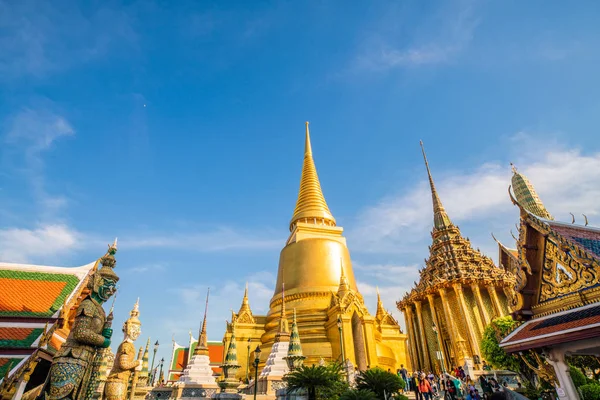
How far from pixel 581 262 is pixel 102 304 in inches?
324

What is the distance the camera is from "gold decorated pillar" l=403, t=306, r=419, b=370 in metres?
25.5

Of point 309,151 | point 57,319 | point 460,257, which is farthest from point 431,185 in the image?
point 57,319

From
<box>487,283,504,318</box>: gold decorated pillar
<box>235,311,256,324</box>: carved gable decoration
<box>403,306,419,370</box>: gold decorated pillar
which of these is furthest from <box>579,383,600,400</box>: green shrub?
<box>403,306,419,370</box>: gold decorated pillar

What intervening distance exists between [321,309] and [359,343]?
382 cm

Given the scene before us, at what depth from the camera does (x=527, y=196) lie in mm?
32375

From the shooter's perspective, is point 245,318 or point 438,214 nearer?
point 245,318

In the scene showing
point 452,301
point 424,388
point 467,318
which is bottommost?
point 424,388

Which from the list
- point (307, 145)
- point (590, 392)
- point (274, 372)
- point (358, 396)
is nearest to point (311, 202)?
point (307, 145)

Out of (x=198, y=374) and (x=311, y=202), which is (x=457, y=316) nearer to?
(x=311, y=202)

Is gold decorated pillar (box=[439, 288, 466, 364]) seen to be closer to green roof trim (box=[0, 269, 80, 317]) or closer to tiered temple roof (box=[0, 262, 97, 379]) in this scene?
tiered temple roof (box=[0, 262, 97, 379])

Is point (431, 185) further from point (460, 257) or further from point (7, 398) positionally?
point (7, 398)

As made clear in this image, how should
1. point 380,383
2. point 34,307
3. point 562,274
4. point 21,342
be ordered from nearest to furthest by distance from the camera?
point 562,274, point 21,342, point 380,383, point 34,307

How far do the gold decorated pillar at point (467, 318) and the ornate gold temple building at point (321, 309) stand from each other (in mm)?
4014

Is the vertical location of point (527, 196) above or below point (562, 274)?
above
